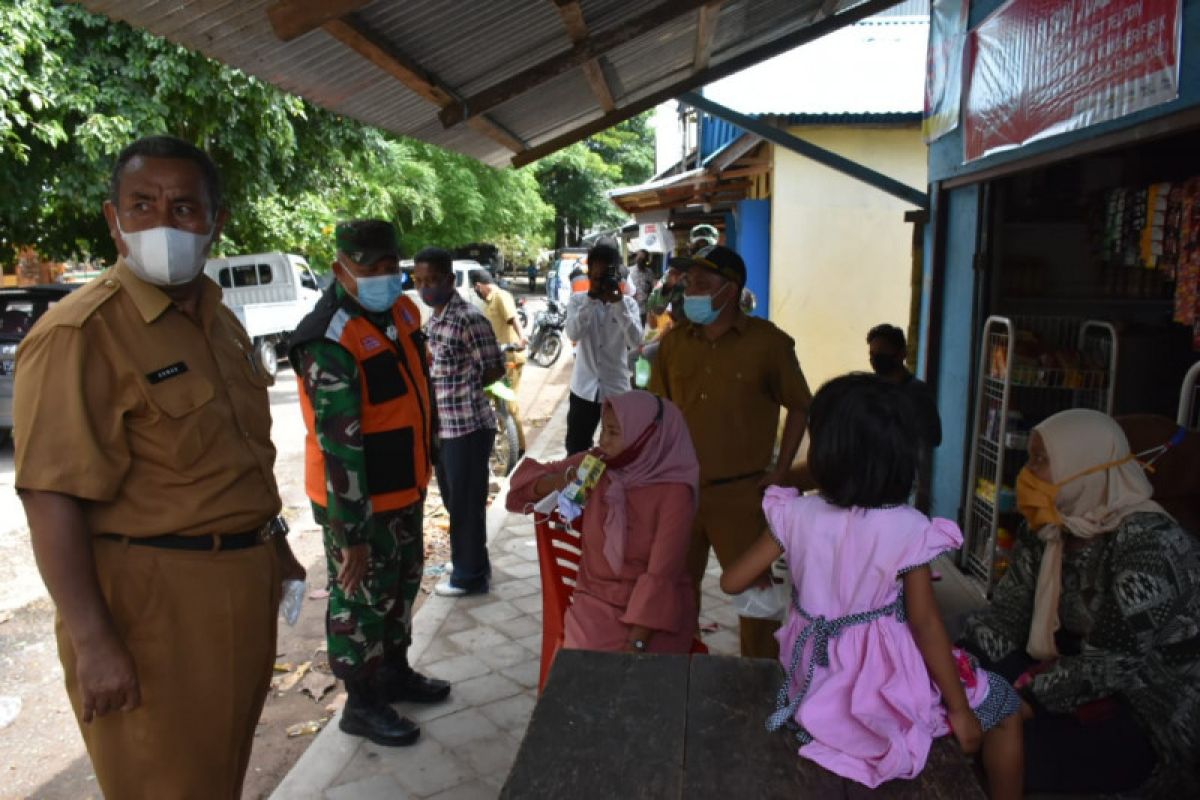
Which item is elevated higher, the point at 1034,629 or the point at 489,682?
the point at 1034,629

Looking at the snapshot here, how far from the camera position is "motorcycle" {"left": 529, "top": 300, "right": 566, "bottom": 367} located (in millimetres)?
16891

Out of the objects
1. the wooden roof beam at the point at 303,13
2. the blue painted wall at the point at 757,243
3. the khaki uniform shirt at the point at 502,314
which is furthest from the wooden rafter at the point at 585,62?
the blue painted wall at the point at 757,243

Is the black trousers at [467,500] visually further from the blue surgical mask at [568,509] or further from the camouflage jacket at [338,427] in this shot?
the blue surgical mask at [568,509]

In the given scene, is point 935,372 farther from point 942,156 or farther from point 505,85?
point 505,85

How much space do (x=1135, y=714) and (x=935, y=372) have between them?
373 centimetres

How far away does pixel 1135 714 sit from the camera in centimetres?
235

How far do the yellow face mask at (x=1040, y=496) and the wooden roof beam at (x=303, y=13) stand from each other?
239cm

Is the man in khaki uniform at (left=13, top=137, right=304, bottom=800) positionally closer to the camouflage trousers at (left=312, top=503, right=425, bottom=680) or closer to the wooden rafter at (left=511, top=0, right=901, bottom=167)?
the camouflage trousers at (left=312, top=503, right=425, bottom=680)

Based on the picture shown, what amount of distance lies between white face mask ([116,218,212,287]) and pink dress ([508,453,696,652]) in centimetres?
150

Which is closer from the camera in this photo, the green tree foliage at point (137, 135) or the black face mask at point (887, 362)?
the black face mask at point (887, 362)

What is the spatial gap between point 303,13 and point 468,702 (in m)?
2.79

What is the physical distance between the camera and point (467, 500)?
4.78 meters

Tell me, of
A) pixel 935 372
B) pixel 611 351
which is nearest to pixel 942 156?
pixel 935 372

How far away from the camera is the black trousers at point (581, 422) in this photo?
6336 millimetres
